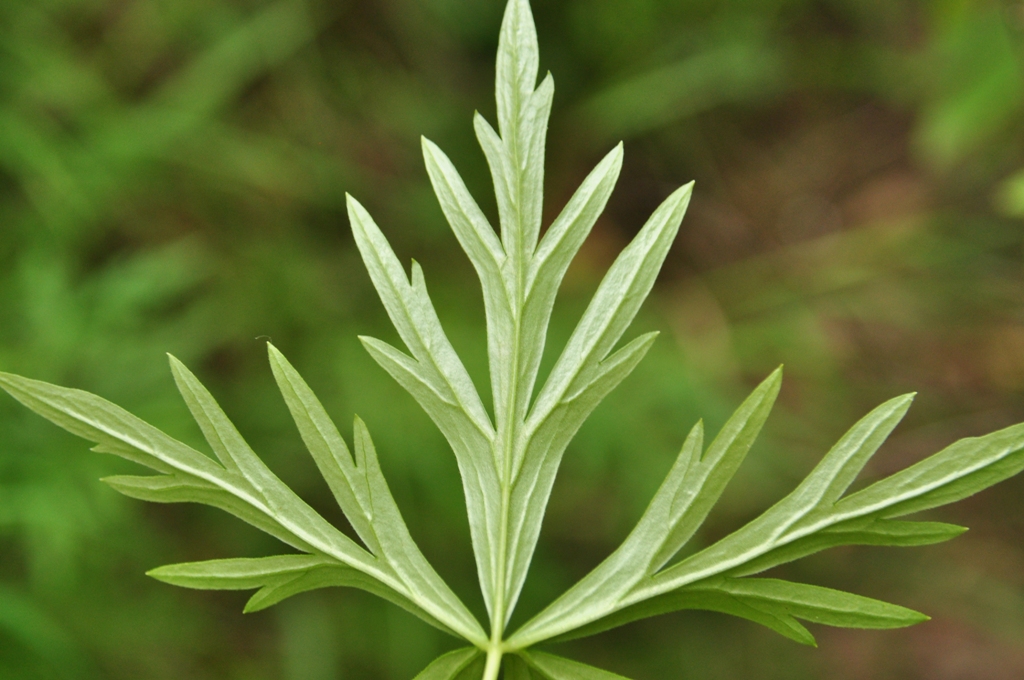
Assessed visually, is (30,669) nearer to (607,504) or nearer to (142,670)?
(142,670)

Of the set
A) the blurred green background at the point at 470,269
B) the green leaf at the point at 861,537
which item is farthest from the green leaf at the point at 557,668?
the blurred green background at the point at 470,269

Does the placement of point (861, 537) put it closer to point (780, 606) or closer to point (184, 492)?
point (780, 606)

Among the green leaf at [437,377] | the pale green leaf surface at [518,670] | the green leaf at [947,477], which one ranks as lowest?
the pale green leaf surface at [518,670]

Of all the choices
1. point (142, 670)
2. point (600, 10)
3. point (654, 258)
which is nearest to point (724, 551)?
point (654, 258)

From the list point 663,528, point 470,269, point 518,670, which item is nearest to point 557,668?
point 518,670

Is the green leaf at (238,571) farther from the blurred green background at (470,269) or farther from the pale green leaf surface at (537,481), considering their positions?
the blurred green background at (470,269)

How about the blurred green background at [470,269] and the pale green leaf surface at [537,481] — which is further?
the blurred green background at [470,269]
